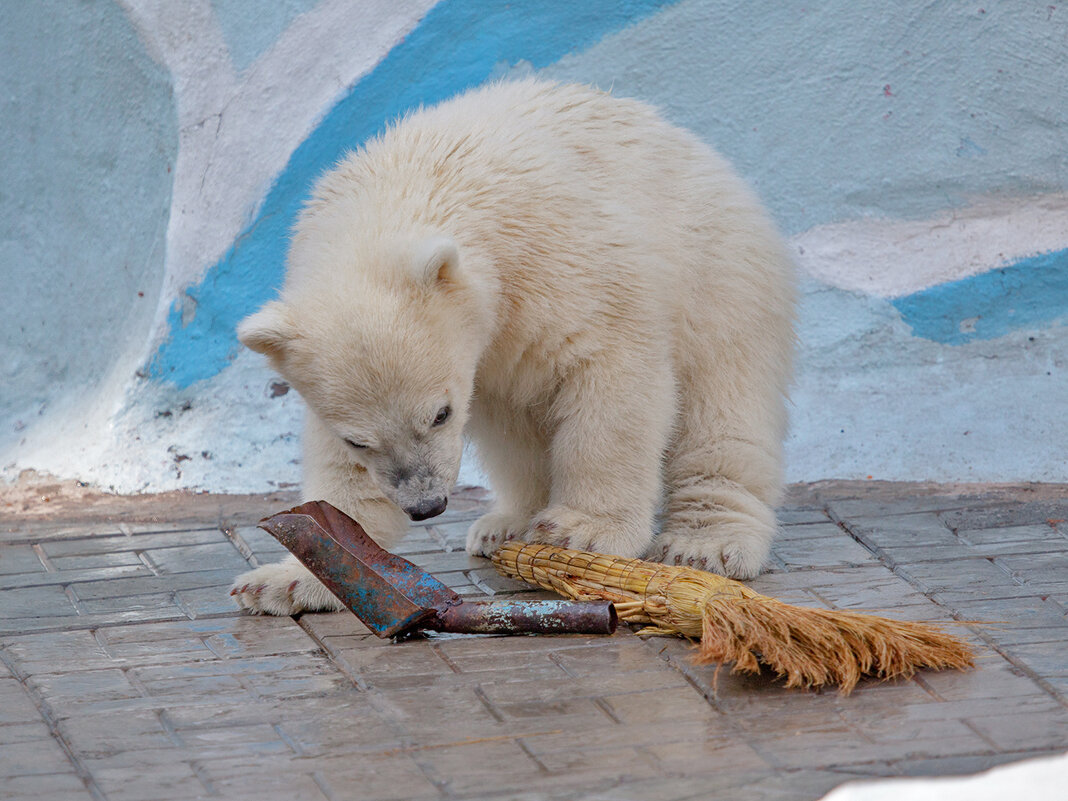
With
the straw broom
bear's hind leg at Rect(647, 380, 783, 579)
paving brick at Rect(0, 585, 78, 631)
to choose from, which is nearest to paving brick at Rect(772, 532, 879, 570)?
bear's hind leg at Rect(647, 380, 783, 579)

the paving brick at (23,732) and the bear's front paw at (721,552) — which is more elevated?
the bear's front paw at (721,552)

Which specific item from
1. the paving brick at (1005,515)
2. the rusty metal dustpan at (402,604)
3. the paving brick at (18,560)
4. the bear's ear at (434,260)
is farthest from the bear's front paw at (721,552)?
the paving brick at (18,560)

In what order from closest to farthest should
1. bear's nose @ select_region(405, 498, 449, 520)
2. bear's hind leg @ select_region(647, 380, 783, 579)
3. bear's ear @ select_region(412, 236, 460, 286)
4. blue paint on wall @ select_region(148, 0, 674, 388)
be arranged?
1. bear's ear @ select_region(412, 236, 460, 286)
2. bear's nose @ select_region(405, 498, 449, 520)
3. bear's hind leg @ select_region(647, 380, 783, 579)
4. blue paint on wall @ select_region(148, 0, 674, 388)

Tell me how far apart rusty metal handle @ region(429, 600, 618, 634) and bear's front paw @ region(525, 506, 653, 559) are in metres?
0.42

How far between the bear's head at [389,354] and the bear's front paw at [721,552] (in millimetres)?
882

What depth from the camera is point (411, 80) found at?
6.30 metres

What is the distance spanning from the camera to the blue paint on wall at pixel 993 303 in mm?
6188

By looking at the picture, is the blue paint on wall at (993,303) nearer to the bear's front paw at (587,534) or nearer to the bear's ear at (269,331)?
the bear's front paw at (587,534)

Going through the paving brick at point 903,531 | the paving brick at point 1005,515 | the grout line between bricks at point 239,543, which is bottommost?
the grout line between bricks at point 239,543

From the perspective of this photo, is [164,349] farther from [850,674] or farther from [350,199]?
[850,674]

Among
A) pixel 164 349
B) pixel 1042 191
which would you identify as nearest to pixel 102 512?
pixel 164 349

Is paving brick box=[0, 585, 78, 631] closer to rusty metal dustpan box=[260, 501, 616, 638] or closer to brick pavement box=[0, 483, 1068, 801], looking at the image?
brick pavement box=[0, 483, 1068, 801]

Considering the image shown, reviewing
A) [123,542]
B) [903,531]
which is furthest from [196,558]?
[903,531]

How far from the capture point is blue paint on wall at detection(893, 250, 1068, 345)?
6188 mm
